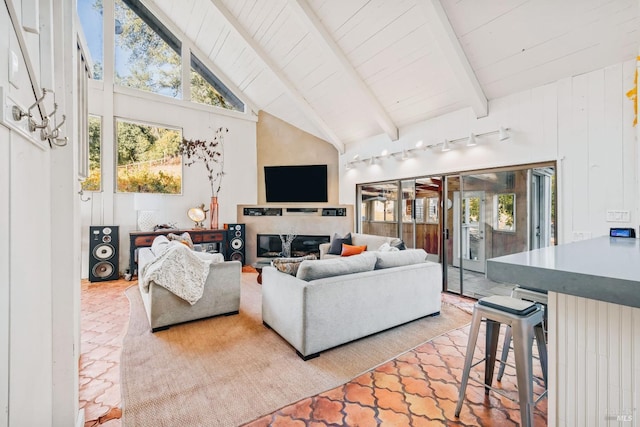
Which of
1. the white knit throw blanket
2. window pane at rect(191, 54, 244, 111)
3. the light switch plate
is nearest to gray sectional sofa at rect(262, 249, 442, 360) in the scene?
the white knit throw blanket

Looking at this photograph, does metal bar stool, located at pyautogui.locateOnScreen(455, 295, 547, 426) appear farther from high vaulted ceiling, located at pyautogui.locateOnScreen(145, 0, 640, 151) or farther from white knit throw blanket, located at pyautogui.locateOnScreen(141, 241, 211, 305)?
high vaulted ceiling, located at pyautogui.locateOnScreen(145, 0, 640, 151)

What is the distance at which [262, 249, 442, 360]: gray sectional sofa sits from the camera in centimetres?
232

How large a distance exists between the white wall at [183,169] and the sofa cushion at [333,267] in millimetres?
4168

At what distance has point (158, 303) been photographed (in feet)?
9.22

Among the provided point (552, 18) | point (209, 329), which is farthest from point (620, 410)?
point (552, 18)

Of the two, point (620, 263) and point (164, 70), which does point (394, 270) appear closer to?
point (620, 263)

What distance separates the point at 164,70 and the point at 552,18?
6152 mm

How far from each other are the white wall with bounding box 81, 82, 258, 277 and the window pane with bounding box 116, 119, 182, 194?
126 mm

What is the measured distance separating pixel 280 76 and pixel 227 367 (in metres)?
4.53

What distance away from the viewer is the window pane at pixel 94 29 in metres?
4.81

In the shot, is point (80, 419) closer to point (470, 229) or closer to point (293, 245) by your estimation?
point (470, 229)

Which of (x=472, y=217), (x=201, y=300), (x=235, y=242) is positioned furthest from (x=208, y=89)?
(x=472, y=217)

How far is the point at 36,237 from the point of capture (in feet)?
3.53

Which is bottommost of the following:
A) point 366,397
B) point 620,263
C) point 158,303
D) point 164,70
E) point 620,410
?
point 366,397
